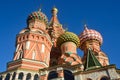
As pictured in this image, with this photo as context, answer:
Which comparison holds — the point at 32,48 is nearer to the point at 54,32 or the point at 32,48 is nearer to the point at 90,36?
the point at 54,32

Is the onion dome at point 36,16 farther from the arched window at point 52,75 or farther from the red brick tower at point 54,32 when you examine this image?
the arched window at point 52,75

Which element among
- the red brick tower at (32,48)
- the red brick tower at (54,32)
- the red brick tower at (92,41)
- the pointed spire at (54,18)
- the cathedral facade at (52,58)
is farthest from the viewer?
the pointed spire at (54,18)

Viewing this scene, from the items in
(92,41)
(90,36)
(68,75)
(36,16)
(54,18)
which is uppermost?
(54,18)

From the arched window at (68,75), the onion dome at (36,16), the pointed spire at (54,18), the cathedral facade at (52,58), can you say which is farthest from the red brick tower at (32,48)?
the pointed spire at (54,18)

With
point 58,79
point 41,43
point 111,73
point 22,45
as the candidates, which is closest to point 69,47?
point 41,43

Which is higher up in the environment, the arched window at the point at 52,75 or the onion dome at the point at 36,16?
the onion dome at the point at 36,16

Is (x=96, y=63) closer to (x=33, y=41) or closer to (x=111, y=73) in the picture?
(x=111, y=73)

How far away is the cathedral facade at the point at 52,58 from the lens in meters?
19.6

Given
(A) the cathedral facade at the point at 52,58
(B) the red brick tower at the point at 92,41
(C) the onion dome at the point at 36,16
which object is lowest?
(A) the cathedral facade at the point at 52,58

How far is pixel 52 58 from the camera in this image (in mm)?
32125

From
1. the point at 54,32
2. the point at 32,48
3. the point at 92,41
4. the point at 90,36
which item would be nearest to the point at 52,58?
the point at 32,48

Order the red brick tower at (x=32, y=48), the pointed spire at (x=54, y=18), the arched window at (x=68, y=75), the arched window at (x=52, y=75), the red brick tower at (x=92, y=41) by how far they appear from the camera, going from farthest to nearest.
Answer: the pointed spire at (x=54, y=18) < the red brick tower at (x=92, y=41) < the red brick tower at (x=32, y=48) < the arched window at (x=52, y=75) < the arched window at (x=68, y=75)

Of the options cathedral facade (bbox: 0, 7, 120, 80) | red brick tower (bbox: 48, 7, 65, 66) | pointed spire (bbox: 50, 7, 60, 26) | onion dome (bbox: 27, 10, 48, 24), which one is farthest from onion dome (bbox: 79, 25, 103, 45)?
onion dome (bbox: 27, 10, 48, 24)

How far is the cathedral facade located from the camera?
1958 cm
